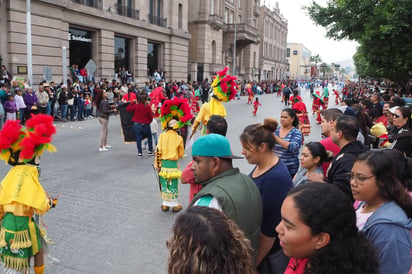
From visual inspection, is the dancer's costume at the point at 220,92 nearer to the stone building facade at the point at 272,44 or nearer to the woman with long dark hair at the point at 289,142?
the woman with long dark hair at the point at 289,142

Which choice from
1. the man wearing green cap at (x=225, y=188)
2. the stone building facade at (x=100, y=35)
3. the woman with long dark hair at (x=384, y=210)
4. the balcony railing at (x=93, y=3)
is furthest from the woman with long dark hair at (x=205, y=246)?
the balcony railing at (x=93, y=3)

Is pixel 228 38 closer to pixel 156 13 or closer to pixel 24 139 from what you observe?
pixel 156 13

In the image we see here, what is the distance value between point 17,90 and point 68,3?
933 cm

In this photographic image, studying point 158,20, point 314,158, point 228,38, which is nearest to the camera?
point 314,158

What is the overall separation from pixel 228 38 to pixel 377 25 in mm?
35706

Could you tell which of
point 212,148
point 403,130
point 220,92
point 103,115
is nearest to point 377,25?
point 220,92

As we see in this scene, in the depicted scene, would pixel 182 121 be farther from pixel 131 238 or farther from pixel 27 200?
pixel 27 200

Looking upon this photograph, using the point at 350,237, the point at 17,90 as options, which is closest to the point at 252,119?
the point at 17,90

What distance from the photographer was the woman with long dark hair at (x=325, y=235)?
166 centimetres

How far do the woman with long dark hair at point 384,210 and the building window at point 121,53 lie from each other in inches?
1027

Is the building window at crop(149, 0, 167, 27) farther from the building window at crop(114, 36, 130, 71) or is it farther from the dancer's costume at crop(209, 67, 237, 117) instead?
the dancer's costume at crop(209, 67, 237, 117)

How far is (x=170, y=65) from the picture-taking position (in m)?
32.7

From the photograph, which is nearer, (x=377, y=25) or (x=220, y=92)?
(x=220, y=92)

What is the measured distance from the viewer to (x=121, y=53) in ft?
89.9
